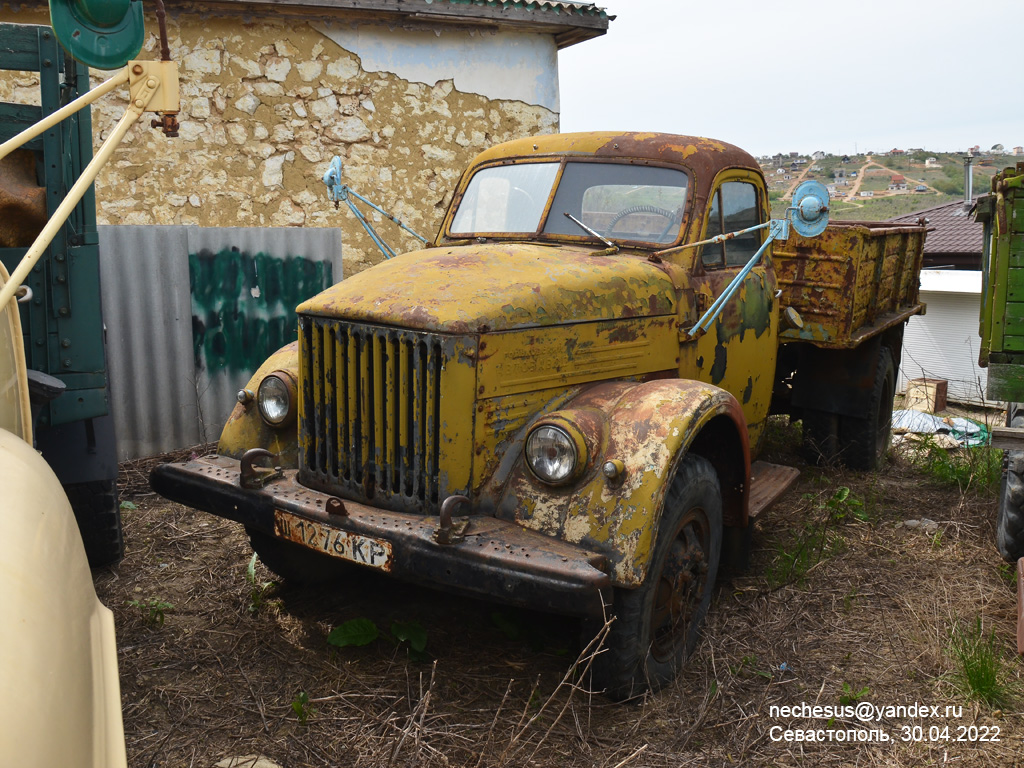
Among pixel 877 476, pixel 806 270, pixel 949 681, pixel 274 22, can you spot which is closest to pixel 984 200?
pixel 806 270

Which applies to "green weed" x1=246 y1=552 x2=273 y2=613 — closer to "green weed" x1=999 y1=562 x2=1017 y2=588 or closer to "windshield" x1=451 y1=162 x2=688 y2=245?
"windshield" x1=451 y1=162 x2=688 y2=245

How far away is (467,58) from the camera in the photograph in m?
8.40

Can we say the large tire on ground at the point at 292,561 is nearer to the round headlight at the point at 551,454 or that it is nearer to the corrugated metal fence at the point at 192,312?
the round headlight at the point at 551,454

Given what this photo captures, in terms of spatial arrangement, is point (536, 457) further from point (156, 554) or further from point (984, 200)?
point (984, 200)

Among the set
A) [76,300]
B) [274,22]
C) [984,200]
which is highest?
[274,22]

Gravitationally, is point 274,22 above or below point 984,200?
above

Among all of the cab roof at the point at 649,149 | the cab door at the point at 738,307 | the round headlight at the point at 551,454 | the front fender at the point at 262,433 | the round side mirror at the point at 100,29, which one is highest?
the round side mirror at the point at 100,29

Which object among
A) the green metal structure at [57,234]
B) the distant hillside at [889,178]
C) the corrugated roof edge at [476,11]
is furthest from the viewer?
the distant hillside at [889,178]

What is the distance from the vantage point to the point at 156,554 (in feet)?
14.6

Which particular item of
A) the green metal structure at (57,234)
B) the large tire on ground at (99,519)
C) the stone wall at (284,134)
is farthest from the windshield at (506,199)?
the stone wall at (284,134)

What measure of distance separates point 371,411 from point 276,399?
0.69 metres

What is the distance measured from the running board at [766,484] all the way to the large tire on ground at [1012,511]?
970mm

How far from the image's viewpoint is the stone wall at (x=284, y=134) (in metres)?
7.19

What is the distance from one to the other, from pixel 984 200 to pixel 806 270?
1.13 m
